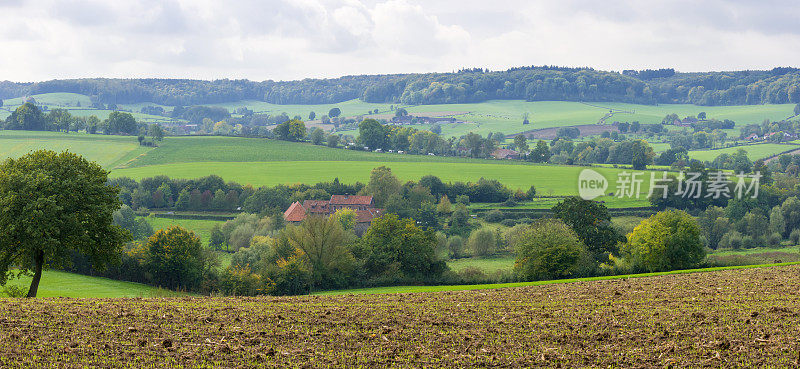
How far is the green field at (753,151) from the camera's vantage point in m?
149

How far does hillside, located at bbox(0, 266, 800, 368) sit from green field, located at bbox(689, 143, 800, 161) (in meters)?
137

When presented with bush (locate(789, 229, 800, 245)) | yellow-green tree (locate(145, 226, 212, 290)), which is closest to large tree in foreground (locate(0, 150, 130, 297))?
yellow-green tree (locate(145, 226, 212, 290))

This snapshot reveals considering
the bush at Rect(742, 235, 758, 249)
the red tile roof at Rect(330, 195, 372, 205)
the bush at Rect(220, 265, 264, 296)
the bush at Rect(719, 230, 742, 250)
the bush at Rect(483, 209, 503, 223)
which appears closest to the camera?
the bush at Rect(220, 265, 264, 296)

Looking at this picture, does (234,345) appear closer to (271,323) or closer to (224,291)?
(271,323)

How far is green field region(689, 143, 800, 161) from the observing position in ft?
488

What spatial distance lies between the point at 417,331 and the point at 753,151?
15833 centimetres

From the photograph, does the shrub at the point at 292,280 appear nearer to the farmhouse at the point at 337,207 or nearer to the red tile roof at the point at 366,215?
the red tile roof at the point at 366,215

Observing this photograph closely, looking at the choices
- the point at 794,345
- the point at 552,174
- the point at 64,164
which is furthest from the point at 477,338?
the point at 552,174

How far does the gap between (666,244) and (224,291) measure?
32.5 metres

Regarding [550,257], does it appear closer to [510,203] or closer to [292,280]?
[292,280]

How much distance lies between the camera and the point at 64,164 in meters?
29.8

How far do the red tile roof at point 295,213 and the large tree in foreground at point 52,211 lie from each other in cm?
6220

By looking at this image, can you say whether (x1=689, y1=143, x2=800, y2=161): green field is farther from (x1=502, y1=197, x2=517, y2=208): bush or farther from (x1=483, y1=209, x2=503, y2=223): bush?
(x1=483, y1=209, x2=503, y2=223): bush

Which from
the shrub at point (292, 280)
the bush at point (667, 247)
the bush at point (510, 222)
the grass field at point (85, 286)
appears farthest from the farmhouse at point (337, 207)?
the grass field at point (85, 286)
